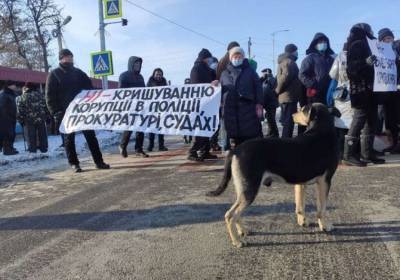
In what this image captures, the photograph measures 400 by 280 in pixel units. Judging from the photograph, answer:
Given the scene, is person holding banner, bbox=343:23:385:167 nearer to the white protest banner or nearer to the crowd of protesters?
the crowd of protesters

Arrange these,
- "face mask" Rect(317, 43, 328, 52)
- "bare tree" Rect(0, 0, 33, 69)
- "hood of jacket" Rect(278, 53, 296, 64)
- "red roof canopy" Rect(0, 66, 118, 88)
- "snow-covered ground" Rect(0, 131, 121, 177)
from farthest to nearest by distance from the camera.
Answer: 1. "bare tree" Rect(0, 0, 33, 69)
2. "red roof canopy" Rect(0, 66, 118, 88)
3. "snow-covered ground" Rect(0, 131, 121, 177)
4. "hood of jacket" Rect(278, 53, 296, 64)
5. "face mask" Rect(317, 43, 328, 52)

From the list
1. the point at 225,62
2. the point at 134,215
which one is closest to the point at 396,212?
the point at 134,215

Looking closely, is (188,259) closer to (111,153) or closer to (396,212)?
(396,212)

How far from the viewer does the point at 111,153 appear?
11.9 m

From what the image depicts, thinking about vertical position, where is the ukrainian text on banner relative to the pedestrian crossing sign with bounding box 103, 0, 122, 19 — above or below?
below

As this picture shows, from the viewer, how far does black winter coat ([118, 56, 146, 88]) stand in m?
10.1

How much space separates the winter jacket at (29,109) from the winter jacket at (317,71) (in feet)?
24.8

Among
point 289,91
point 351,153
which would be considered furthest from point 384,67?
point 289,91

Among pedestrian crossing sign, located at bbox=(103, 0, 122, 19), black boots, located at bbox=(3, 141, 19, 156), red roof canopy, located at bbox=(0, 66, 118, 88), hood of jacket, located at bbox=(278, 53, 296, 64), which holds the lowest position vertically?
black boots, located at bbox=(3, 141, 19, 156)

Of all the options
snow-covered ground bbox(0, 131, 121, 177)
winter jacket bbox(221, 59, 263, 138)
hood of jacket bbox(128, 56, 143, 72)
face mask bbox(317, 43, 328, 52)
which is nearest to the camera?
winter jacket bbox(221, 59, 263, 138)

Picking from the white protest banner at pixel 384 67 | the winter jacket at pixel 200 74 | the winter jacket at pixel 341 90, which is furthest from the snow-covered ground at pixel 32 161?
the white protest banner at pixel 384 67

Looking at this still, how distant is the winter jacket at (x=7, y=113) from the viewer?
39.8ft

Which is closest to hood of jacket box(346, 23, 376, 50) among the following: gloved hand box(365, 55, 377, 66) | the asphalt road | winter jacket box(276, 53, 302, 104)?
gloved hand box(365, 55, 377, 66)

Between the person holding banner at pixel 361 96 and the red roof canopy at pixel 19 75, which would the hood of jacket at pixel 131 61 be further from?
the red roof canopy at pixel 19 75
